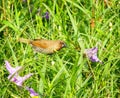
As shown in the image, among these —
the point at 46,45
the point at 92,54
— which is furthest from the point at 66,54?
the point at 46,45

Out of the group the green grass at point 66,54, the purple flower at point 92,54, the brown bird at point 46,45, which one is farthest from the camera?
the purple flower at point 92,54

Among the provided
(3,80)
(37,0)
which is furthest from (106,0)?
(3,80)

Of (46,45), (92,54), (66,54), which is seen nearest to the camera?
(46,45)

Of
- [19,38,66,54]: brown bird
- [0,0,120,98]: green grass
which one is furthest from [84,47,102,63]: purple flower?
[19,38,66,54]: brown bird

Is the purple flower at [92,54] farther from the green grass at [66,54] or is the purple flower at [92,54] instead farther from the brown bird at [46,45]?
the brown bird at [46,45]

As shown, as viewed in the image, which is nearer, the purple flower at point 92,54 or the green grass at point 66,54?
the green grass at point 66,54

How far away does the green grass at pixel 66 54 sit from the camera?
1.73m

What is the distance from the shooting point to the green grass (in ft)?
5.66

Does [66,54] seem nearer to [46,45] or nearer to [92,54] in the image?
[92,54]

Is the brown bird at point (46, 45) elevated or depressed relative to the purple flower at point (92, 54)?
elevated

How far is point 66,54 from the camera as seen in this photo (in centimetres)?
201

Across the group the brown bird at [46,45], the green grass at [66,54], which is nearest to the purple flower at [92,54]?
the green grass at [66,54]

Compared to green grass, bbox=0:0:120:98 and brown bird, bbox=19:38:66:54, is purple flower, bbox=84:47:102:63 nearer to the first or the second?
green grass, bbox=0:0:120:98

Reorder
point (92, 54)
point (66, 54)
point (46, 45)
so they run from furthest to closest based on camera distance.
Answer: point (66, 54)
point (92, 54)
point (46, 45)
